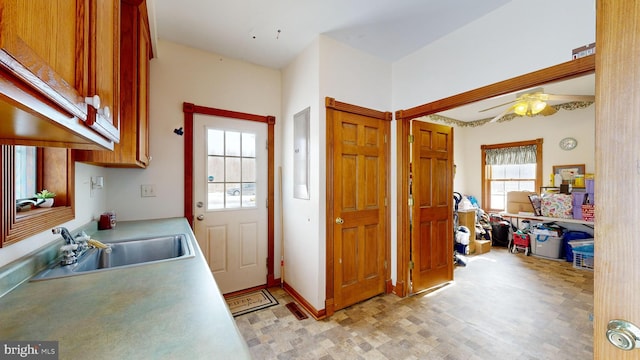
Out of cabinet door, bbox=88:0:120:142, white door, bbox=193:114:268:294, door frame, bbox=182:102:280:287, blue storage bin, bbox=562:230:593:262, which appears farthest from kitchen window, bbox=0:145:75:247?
blue storage bin, bbox=562:230:593:262

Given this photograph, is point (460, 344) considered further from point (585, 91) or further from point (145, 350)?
point (585, 91)

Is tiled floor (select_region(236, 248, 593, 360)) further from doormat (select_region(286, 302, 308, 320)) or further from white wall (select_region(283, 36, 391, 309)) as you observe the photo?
white wall (select_region(283, 36, 391, 309))

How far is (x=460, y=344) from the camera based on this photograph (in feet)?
6.38

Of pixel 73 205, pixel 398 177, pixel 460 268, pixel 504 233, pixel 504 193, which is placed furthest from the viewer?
pixel 504 193

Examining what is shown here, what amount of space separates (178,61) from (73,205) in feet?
5.67

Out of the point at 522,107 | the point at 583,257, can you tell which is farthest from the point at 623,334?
the point at 583,257

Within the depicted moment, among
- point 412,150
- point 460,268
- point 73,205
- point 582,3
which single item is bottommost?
point 460,268

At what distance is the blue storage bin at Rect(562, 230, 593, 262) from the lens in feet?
12.9

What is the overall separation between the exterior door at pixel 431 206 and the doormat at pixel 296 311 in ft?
4.18

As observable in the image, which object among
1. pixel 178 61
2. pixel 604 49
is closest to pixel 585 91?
pixel 604 49

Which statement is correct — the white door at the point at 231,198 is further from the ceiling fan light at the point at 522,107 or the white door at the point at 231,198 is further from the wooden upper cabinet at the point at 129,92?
the ceiling fan light at the point at 522,107

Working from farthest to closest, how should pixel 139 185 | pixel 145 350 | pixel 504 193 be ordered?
pixel 504 193 < pixel 139 185 < pixel 145 350

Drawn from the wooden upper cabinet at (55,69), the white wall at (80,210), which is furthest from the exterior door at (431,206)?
the white wall at (80,210)

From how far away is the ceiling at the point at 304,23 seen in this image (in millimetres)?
1911
